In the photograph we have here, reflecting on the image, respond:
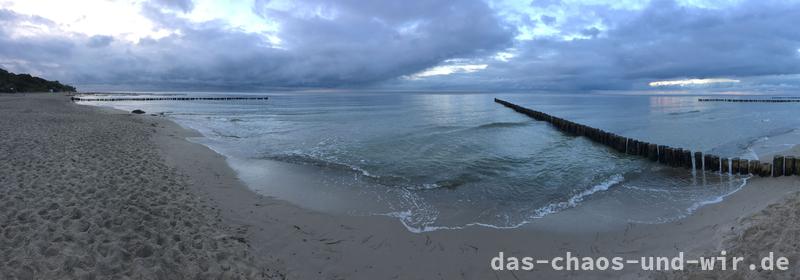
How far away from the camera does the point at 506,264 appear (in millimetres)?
6680

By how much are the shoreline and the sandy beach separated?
0.03 m

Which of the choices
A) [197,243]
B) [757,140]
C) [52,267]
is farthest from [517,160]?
[757,140]

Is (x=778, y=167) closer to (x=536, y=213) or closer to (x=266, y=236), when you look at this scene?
(x=536, y=213)

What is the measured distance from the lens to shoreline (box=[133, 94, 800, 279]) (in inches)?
253

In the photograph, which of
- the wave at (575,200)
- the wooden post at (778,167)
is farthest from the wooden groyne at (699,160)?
the wave at (575,200)

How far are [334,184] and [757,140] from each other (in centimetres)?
2665

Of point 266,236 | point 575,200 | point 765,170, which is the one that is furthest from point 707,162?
point 266,236

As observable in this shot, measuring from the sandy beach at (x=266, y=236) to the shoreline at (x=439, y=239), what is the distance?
31 millimetres

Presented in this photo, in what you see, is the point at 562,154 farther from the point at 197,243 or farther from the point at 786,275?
the point at 197,243

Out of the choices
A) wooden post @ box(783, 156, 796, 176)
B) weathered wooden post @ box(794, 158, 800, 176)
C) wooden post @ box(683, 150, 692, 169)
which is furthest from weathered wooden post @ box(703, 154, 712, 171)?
weathered wooden post @ box(794, 158, 800, 176)

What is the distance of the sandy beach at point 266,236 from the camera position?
563 centimetres

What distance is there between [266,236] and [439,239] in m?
3.32

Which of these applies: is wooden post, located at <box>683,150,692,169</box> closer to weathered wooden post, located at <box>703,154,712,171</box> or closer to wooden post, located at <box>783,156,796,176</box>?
weathered wooden post, located at <box>703,154,712,171</box>

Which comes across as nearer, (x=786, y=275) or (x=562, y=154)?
(x=786, y=275)
